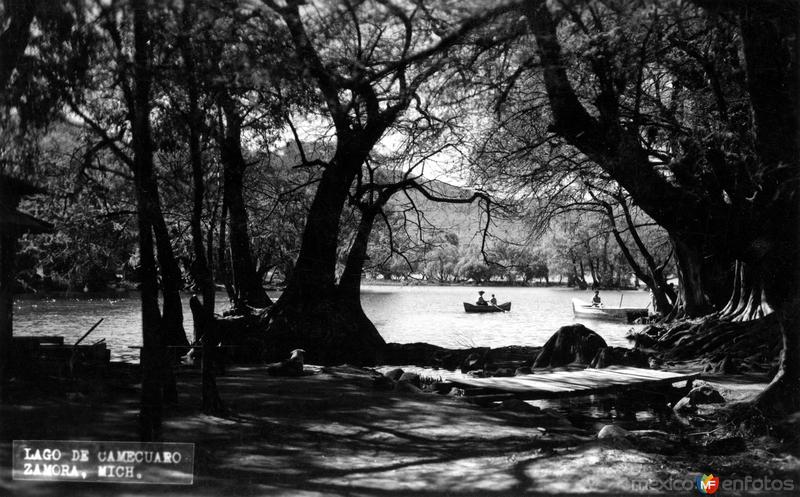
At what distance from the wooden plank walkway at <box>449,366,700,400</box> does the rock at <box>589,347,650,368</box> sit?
1856mm

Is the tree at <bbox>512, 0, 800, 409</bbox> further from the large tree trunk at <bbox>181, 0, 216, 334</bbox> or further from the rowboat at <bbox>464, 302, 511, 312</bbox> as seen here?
the rowboat at <bbox>464, 302, 511, 312</bbox>

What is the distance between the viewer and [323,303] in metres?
19.4

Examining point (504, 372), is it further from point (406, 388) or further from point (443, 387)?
point (406, 388)

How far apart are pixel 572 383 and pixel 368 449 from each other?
5.81m

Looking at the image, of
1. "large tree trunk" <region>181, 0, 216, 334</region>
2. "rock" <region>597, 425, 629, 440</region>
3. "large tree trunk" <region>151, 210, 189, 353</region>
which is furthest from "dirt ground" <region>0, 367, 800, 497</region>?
"large tree trunk" <region>151, 210, 189, 353</region>

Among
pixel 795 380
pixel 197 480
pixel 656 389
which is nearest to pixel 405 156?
pixel 656 389

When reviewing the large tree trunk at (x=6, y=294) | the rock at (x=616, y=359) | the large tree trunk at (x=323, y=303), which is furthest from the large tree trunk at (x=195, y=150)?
the rock at (x=616, y=359)

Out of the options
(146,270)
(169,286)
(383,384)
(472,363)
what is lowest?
(472,363)

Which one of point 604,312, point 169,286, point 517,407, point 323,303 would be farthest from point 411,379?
point 604,312

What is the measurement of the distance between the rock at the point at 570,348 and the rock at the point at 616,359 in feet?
3.50

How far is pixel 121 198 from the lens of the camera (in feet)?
65.3

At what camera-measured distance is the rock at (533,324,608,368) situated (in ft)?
58.6

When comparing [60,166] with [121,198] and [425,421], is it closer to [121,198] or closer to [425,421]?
[121,198]

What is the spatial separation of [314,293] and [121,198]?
6261 mm
